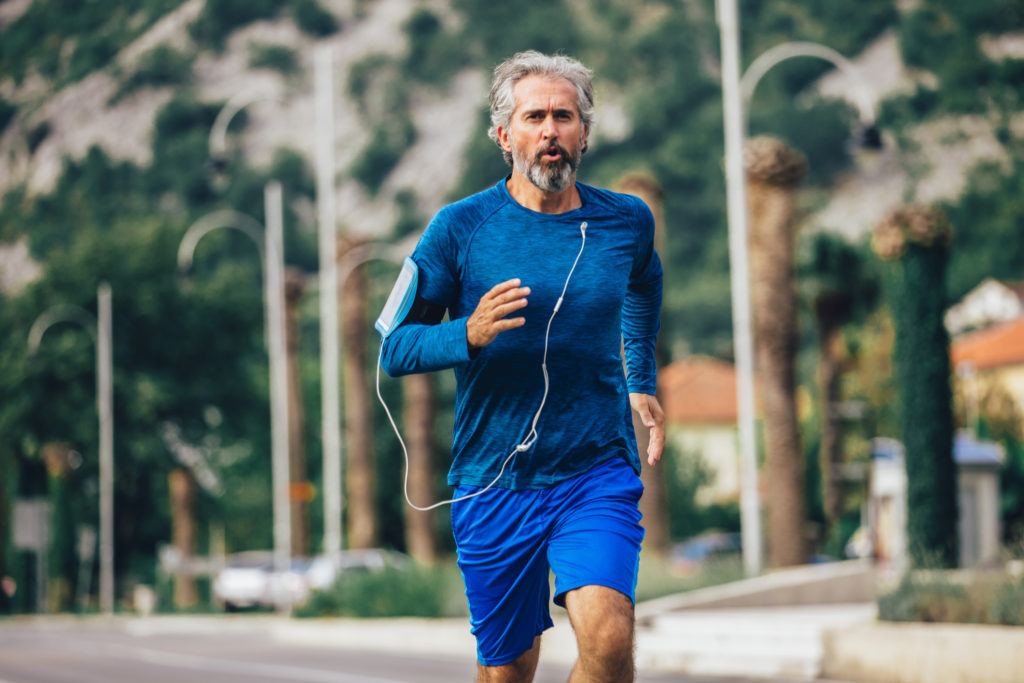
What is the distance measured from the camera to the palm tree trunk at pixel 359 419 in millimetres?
40719

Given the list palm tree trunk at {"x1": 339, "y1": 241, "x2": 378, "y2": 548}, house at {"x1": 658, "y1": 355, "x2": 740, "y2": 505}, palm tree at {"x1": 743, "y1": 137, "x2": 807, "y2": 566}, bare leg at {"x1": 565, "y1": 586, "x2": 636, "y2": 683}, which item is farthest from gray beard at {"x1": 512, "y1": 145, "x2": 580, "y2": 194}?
house at {"x1": 658, "y1": 355, "x2": 740, "y2": 505}

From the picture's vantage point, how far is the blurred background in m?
40.0

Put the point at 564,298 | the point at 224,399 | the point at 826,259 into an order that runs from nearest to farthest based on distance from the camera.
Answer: the point at 564,298 < the point at 826,259 < the point at 224,399

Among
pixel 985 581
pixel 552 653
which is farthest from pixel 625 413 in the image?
pixel 552 653

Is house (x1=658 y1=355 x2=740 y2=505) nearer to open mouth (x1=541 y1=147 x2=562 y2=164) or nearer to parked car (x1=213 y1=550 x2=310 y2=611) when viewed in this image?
parked car (x1=213 y1=550 x2=310 y2=611)

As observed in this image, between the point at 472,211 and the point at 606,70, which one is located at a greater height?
the point at 606,70

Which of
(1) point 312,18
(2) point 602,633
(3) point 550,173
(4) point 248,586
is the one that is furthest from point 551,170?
(1) point 312,18

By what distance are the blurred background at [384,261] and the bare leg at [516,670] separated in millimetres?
1562

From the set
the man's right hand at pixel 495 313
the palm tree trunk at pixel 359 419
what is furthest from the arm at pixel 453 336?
the palm tree trunk at pixel 359 419

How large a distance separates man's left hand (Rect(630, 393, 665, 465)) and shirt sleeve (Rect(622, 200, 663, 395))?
3 cm

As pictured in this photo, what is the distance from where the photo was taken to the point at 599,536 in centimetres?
516

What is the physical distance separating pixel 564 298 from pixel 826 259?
4236 centimetres

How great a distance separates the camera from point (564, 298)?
17.1 feet

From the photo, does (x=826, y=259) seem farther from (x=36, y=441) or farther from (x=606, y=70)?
(x=606, y=70)
